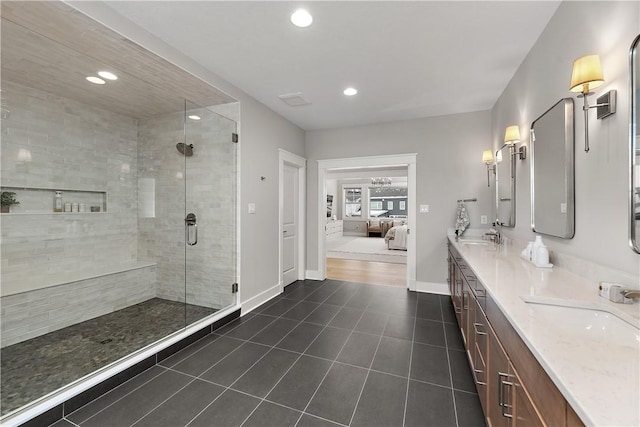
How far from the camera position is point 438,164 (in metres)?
4.14

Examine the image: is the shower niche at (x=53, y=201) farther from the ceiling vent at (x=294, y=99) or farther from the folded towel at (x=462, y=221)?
the folded towel at (x=462, y=221)

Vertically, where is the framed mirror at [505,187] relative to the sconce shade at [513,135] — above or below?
below

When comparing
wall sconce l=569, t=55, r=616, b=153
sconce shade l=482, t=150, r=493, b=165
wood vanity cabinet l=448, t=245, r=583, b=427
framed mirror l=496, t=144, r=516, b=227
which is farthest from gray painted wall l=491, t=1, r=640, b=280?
sconce shade l=482, t=150, r=493, b=165

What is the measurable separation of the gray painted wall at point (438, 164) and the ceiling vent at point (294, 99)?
4.35ft

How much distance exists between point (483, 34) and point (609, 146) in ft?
4.54

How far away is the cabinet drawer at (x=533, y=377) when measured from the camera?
742 mm

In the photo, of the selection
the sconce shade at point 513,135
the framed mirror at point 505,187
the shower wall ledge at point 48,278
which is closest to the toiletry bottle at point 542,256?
the framed mirror at point 505,187

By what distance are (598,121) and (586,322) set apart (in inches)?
44.3

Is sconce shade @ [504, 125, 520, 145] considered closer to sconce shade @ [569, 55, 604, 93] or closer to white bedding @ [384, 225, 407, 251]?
sconce shade @ [569, 55, 604, 93]

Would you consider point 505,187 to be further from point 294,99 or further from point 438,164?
point 294,99

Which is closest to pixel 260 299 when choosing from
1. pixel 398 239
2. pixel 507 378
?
pixel 507 378

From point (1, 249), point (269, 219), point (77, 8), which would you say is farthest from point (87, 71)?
point (269, 219)

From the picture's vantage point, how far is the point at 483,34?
220 centimetres

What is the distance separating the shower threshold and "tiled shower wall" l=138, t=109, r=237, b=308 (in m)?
0.30
